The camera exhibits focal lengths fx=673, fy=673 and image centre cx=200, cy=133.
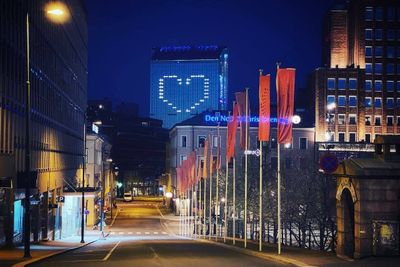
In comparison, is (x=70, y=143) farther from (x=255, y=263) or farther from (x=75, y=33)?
(x=255, y=263)

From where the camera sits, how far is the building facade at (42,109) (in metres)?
39.8

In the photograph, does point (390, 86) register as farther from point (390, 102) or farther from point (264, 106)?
point (264, 106)

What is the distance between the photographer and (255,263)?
26234 mm

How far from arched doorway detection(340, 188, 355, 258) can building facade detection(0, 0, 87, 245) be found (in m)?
19.4

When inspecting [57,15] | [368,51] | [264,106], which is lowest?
[264,106]

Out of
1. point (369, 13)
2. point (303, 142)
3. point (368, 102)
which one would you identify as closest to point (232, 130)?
point (303, 142)

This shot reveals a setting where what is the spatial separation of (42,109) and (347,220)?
1347 inches

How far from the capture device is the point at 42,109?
180 feet

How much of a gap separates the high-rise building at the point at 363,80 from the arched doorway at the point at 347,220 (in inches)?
3825

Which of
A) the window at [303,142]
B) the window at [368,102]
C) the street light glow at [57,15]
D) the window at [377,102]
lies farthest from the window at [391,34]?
the street light glow at [57,15]

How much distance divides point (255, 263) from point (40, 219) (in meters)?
32.9

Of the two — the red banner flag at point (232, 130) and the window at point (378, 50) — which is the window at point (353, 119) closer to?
the window at point (378, 50)

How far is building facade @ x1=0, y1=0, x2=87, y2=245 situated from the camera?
39781mm

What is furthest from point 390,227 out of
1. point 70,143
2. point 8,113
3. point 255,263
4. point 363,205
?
point 70,143
